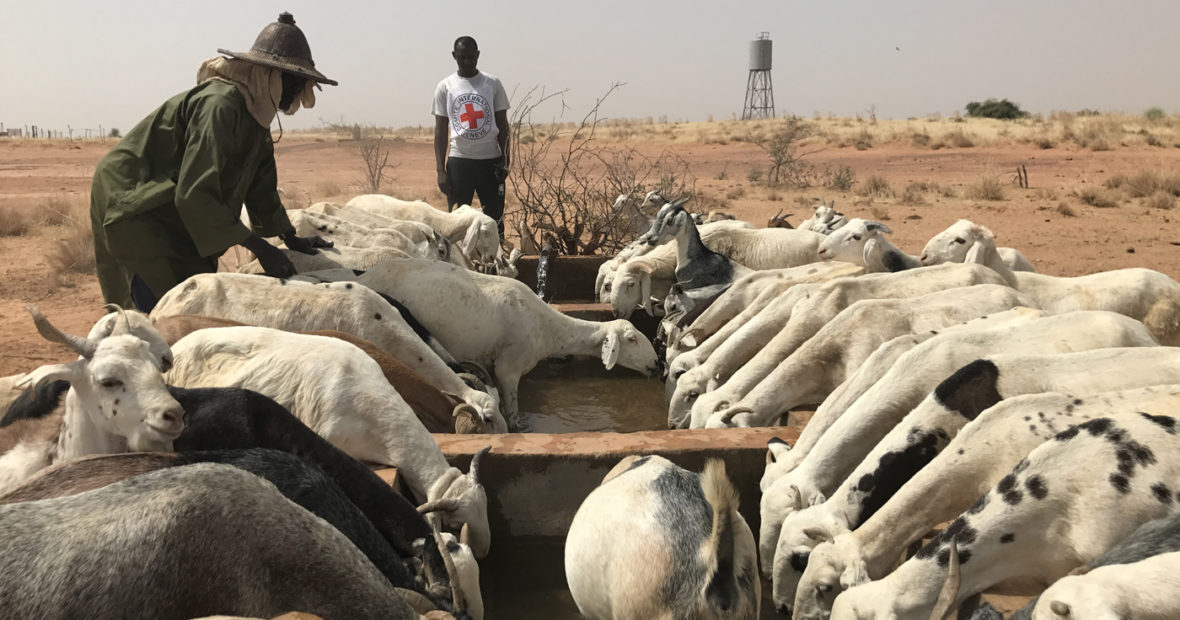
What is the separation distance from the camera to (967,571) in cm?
308

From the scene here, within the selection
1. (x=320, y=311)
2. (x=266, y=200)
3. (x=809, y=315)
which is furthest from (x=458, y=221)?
(x=809, y=315)

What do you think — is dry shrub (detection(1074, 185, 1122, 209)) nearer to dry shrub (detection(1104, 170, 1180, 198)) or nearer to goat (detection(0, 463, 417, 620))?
dry shrub (detection(1104, 170, 1180, 198))

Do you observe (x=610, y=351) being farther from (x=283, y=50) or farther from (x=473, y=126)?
(x=473, y=126)

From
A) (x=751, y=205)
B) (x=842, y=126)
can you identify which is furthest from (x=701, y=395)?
(x=842, y=126)

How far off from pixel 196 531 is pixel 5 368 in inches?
286

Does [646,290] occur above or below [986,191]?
below

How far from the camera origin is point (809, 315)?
20.4 ft

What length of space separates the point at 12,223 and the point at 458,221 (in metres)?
11.5

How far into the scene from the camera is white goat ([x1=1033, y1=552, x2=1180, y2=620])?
2.19 m

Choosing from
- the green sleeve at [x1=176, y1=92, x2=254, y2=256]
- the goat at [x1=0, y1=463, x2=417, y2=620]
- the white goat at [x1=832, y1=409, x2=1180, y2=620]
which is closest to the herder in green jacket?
the green sleeve at [x1=176, y1=92, x2=254, y2=256]

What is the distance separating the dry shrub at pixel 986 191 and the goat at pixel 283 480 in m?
18.9

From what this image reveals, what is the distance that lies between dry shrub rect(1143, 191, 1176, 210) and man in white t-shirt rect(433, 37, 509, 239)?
13442 mm

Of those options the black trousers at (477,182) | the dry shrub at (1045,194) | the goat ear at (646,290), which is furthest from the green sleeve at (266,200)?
the dry shrub at (1045,194)

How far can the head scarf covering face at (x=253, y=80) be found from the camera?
5.71 metres
